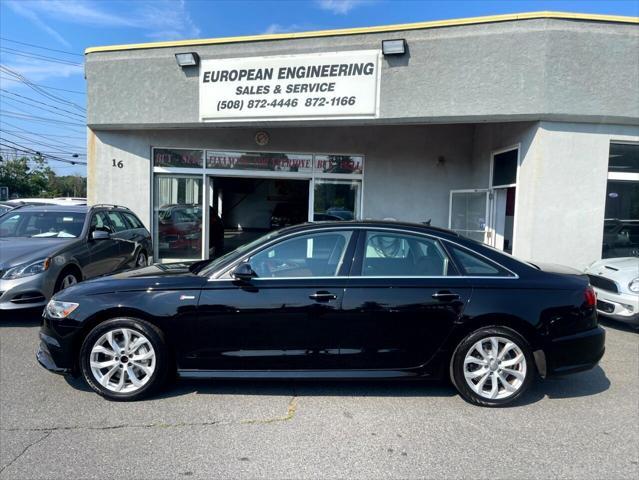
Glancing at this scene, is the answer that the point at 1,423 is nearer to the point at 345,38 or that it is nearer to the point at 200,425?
the point at 200,425

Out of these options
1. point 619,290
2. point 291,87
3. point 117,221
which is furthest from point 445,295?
point 117,221

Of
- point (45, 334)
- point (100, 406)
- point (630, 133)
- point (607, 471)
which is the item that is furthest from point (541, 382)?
point (630, 133)

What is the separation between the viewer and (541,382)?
4332mm

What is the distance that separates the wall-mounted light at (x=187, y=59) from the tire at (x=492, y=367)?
25.3 feet

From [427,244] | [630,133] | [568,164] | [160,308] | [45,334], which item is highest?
[630,133]

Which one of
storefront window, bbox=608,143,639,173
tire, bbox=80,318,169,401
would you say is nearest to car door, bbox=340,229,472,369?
tire, bbox=80,318,169,401

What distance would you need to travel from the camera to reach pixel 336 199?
10695mm

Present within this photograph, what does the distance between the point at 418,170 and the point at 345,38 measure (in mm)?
3552

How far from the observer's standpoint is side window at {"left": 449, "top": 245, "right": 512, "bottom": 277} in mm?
3916

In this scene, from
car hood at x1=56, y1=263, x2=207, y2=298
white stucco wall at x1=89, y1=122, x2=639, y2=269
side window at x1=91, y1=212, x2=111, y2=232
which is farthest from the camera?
white stucco wall at x1=89, y1=122, x2=639, y2=269

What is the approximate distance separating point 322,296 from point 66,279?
14.5 ft

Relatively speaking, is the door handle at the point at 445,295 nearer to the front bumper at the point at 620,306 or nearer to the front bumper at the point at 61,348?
the front bumper at the point at 61,348

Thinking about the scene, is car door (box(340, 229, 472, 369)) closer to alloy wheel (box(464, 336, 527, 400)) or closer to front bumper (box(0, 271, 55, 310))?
alloy wheel (box(464, 336, 527, 400))

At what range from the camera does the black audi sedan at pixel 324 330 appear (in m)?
3.74
